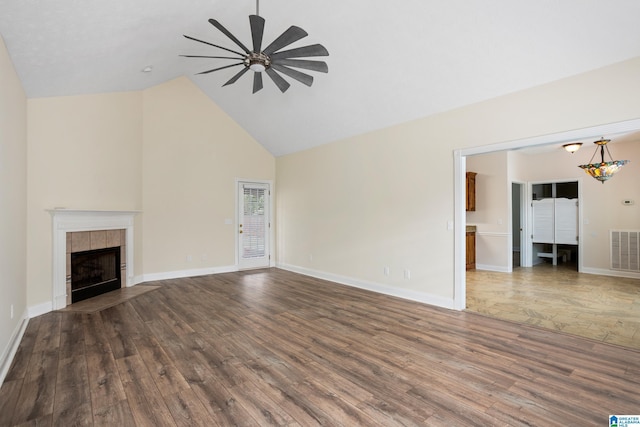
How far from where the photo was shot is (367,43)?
13.1ft

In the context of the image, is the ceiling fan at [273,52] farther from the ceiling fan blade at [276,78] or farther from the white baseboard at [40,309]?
the white baseboard at [40,309]

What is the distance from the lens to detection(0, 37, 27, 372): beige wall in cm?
293

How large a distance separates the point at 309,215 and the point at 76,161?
429 centimetres

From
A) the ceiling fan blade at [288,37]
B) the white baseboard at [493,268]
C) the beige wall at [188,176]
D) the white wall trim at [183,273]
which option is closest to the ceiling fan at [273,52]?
the ceiling fan blade at [288,37]

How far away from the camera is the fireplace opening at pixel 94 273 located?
16.3ft

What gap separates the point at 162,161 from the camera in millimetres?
6438

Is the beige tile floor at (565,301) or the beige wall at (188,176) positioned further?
the beige wall at (188,176)

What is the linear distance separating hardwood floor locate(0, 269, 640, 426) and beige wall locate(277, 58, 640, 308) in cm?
107

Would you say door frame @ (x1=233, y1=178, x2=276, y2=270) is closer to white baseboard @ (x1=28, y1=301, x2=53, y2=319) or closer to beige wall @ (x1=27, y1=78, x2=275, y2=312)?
beige wall @ (x1=27, y1=78, x2=275, y2=312)

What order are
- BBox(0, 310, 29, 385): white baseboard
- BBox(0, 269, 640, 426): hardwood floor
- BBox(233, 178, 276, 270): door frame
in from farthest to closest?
BBox(233, 178, 276, 270): door frame → BBox(0, 310, 29, 385): white baseboard → BBox(0, 269, 640, 426): hardwood floor

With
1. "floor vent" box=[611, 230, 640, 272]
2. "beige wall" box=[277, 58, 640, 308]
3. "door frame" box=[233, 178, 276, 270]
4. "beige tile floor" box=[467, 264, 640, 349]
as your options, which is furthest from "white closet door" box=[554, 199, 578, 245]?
"door frame" box=[233, 178, 276, 270]

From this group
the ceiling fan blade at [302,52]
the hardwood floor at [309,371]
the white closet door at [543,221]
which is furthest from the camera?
the white closet door at [543,221]

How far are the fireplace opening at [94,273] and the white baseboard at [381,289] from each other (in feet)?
11.7

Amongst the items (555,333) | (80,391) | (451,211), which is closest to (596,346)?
(555,333)
